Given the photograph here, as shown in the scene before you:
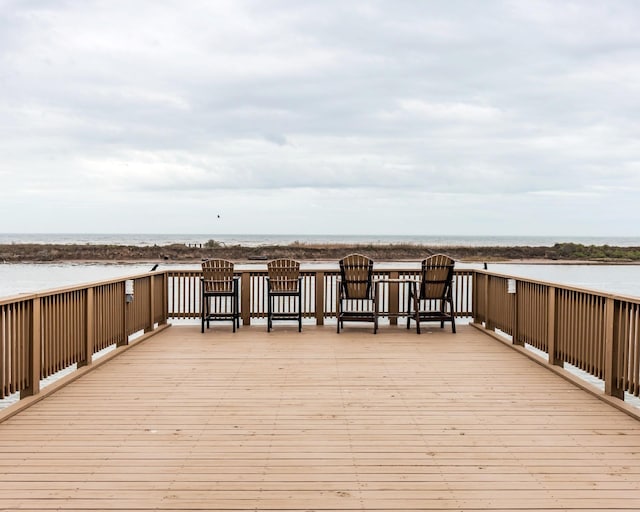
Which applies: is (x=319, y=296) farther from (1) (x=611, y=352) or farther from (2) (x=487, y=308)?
(1) (x=611, y=352)

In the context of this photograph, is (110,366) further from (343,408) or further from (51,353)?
(343,408)

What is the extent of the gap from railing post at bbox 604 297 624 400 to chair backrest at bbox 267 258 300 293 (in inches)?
181

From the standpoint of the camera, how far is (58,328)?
5281mm

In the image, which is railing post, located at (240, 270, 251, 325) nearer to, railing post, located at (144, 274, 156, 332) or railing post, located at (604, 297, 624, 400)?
railing post, located at (144, 274, 156, 332)

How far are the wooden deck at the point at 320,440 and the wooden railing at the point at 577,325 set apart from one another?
26cm

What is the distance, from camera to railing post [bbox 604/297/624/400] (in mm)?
4688

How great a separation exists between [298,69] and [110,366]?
10093mm

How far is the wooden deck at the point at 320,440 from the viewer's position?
2.93 metres

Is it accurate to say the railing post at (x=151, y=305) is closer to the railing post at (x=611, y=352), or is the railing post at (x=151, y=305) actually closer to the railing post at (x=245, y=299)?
the railing post at (x=245, y=299)

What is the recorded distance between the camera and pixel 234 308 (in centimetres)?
865

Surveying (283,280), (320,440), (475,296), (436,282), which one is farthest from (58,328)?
(475,296)

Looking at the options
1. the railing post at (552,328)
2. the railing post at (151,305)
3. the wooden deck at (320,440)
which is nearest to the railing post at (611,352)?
the wooden deck at (320,440)

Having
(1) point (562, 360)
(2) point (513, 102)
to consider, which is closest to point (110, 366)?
(1) point (562, 360)

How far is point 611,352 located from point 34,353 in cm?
452
